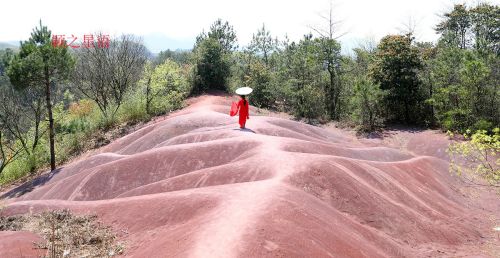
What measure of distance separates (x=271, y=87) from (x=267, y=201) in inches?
→ 1004

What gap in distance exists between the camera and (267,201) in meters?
8.39

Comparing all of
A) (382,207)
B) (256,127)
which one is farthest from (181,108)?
(382,207)

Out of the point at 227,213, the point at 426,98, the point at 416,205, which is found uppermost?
the point at 426,98

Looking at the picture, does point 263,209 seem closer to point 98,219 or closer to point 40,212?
point 98,219

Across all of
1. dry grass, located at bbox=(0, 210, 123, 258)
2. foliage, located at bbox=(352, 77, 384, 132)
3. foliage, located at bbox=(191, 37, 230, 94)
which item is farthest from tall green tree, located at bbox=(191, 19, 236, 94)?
dry grass, located at bbox=(0, 210, 123, 258)

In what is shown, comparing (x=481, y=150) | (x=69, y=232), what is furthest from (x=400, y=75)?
(x=69, y=232)

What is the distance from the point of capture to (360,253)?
779cm

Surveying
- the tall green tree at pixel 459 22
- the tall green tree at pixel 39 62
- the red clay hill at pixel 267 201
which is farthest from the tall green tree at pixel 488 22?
the tall green tree at pixel 39 62

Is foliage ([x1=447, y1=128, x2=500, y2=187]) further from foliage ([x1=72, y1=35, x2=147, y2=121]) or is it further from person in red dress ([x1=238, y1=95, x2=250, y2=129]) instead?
foliage ([x1=72, y1=35, x2=147, y2=121])

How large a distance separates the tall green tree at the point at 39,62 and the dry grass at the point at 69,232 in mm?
11943

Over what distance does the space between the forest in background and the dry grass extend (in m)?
12.6

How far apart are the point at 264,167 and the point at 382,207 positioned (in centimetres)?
368

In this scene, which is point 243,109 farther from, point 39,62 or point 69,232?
point 39,62

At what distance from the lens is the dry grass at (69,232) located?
8.25 m
